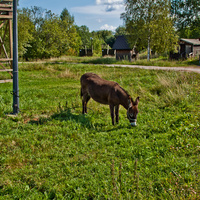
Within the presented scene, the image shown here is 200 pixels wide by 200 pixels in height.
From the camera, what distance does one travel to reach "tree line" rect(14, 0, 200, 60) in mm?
34250

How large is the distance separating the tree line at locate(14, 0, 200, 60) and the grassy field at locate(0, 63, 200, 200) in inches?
1073

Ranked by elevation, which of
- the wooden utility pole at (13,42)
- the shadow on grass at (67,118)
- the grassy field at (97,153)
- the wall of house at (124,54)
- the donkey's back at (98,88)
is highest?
the wall of house at (124,54)

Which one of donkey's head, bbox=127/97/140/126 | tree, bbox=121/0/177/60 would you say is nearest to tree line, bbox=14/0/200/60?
tree, bbox=121/0/177/60

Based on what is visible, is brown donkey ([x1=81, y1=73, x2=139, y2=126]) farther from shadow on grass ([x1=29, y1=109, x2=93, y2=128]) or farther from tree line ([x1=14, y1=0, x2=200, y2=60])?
tree line ([x1=14, y1=0, x2=200, y2=60])

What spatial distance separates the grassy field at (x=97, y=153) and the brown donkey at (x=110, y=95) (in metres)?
0.51

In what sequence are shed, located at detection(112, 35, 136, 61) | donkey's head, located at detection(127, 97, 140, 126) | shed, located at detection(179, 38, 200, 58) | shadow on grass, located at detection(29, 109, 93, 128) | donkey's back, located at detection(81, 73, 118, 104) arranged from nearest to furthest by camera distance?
1. donkey's head, located at detection(127, 97, 140, 126)
2. shadow on grass, located at detection(29, 109, 93, 128)
3. donkey's back, located at detection(81, 73, 118, 104)
4. shed, located at detection(179, 38, 200, 58)
5. shed, located at detection(112, 35, 136, 61)

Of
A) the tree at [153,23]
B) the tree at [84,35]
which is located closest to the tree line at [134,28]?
the tree at [153,23]

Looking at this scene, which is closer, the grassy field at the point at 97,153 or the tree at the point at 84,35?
the grassy field at the point at 97,153

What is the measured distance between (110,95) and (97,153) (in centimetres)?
250

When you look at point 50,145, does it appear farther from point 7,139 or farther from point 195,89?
point 195,89

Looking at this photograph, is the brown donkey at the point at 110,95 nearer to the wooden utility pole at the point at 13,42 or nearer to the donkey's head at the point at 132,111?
the donkey's head at the point at 132,111

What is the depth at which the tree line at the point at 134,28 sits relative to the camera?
34250 millimetres

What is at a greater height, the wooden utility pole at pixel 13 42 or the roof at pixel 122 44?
the roof at pixel 122 44

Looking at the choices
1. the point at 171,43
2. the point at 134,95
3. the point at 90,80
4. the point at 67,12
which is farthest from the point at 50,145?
the point at 67,12
